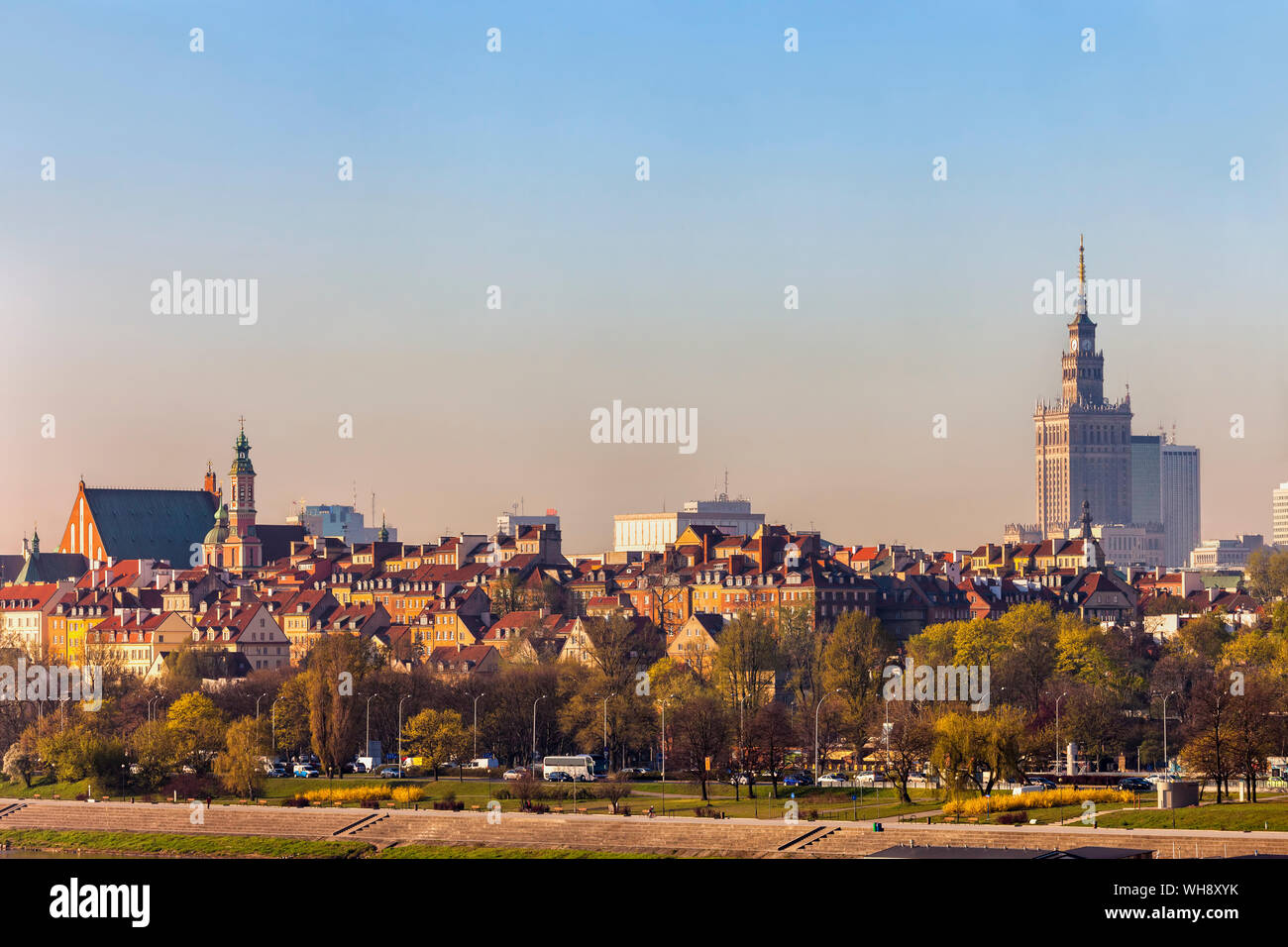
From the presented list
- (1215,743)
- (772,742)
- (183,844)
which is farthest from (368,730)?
(1215,743)

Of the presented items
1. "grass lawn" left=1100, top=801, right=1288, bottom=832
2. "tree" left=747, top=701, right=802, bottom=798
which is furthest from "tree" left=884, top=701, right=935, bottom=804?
"grass lawn" left=1100, top=801, right=1288, bottom=832

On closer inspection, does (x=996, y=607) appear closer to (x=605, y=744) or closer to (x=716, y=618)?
(x=716, y=618)

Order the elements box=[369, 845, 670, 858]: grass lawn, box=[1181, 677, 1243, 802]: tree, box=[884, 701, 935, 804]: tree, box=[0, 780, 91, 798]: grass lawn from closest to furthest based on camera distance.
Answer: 1. box=[369, 845, 670, 858]: grass lawn
2. box=[1181, 677, 1243, 802]: tree
3. box=[884, 701, 935, 804]: tree
4. box=[0, 780, 91, 798]: grass lawn

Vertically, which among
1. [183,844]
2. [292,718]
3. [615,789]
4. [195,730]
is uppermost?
[292,718]

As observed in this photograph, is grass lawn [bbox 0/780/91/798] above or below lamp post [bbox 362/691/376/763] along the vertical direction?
below

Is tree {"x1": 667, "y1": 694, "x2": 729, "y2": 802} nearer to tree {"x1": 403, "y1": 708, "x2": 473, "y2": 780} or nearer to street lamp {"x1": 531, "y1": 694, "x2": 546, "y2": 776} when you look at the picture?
street lamp {"x1": 531, "y1": 694, "x2": 546, "y2": 776}

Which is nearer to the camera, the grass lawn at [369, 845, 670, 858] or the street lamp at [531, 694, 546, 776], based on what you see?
the grass lawn at [369, 845, 670, 858]

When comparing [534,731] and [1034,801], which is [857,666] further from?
[1034,801]
